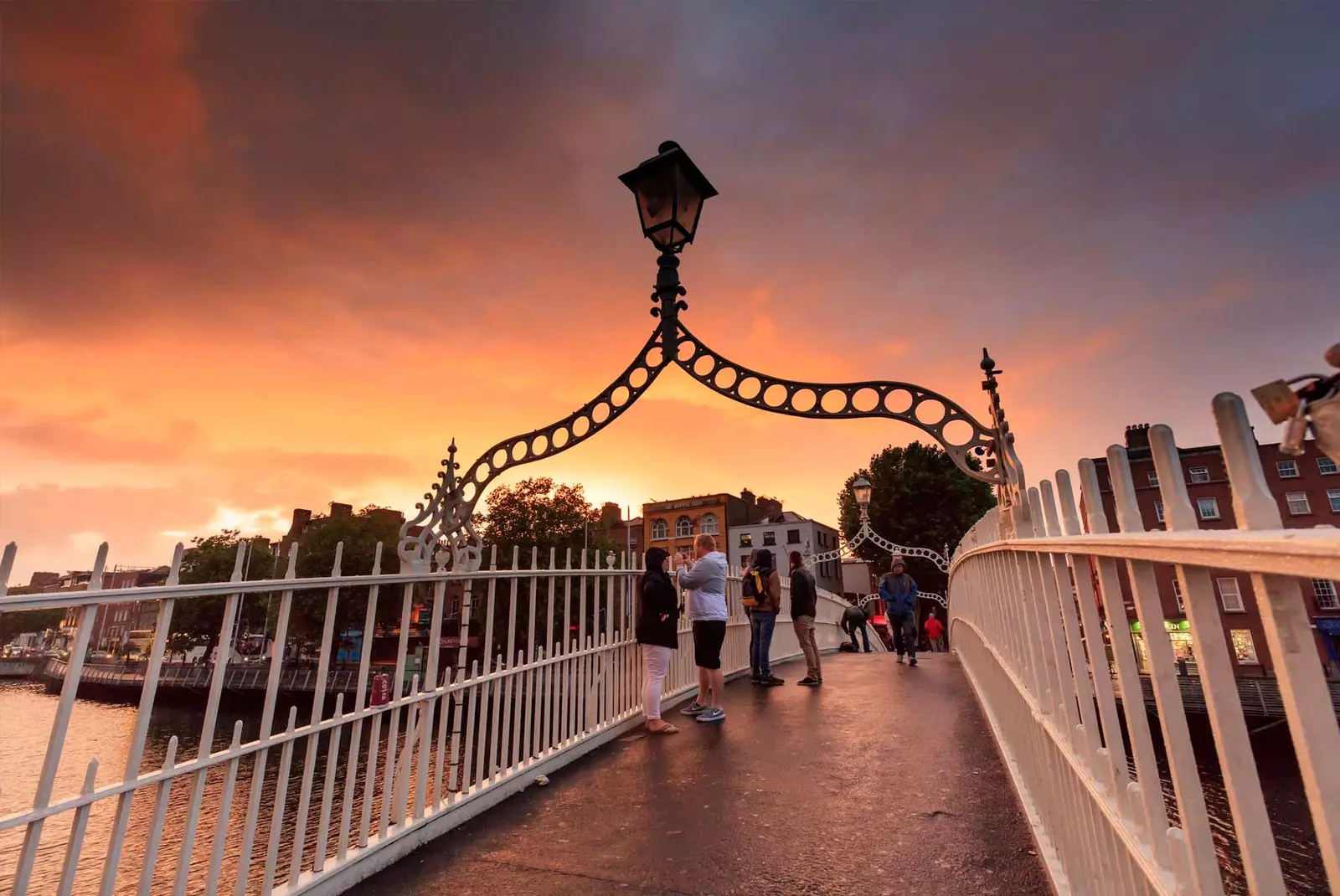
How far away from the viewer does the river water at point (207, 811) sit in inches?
320

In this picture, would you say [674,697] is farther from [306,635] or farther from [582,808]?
[306,635]

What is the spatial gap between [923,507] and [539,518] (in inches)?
948

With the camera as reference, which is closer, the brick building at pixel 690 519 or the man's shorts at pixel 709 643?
the man's shorts at pixel 709 643

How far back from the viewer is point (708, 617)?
6590mm

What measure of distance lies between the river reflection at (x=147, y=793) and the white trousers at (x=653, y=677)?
2.49m

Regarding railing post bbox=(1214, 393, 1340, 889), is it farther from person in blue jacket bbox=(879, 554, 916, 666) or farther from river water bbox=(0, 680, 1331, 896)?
person in blue jacket bbox=(879, 554, 916, 666)

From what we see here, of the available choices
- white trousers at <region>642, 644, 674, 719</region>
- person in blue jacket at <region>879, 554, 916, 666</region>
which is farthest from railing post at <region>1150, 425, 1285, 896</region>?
person in blue jacket at <region>879, 554, 916, 666</region>

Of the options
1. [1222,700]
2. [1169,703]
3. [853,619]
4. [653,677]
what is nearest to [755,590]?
[653,677]

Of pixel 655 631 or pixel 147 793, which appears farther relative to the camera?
pixel 147 793

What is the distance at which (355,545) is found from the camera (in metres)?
40.1

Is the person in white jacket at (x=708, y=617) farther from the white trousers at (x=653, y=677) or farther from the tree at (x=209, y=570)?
the tree at (x=209, y=570)

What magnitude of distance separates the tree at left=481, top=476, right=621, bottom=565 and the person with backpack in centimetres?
3016

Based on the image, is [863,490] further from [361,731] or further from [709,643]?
[361,731]

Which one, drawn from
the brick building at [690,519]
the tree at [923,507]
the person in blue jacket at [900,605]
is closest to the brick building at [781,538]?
the brick building at [690,519]
